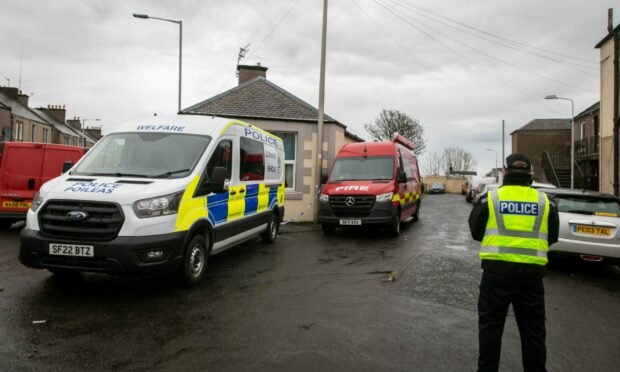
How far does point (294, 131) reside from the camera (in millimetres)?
14531

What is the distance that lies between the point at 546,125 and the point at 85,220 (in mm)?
59774

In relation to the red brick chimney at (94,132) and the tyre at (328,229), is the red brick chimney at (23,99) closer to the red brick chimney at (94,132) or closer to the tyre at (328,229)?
the red brick chimney at (94,132)

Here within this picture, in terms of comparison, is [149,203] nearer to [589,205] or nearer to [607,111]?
[589,205]

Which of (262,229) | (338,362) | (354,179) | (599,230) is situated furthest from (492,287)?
(354,179)

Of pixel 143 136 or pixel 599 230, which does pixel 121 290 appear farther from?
pixel 599 230

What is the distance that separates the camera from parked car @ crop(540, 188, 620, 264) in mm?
6735

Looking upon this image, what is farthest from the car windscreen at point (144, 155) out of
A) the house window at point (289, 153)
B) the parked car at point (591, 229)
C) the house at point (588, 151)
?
the house at point (588, 151)

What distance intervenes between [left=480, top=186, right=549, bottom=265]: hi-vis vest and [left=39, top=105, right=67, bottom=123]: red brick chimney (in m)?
59.2

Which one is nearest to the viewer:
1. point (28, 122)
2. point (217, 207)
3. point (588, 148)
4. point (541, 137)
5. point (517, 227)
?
point (517, 227)

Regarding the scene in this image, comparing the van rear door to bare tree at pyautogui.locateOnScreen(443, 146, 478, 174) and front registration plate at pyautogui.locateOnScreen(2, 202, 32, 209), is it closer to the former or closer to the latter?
front registration plate at pyautogui.locateOnScreen(2, 202, 32, 209)

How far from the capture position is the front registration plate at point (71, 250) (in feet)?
15.9

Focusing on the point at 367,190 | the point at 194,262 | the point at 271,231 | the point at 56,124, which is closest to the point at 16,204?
the point at 271,231

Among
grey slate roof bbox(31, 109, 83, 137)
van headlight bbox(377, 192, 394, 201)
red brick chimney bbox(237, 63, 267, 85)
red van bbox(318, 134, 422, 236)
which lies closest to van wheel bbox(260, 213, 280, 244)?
red van bbox(318, 134, 422, 236)

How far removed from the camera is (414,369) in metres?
3.40
